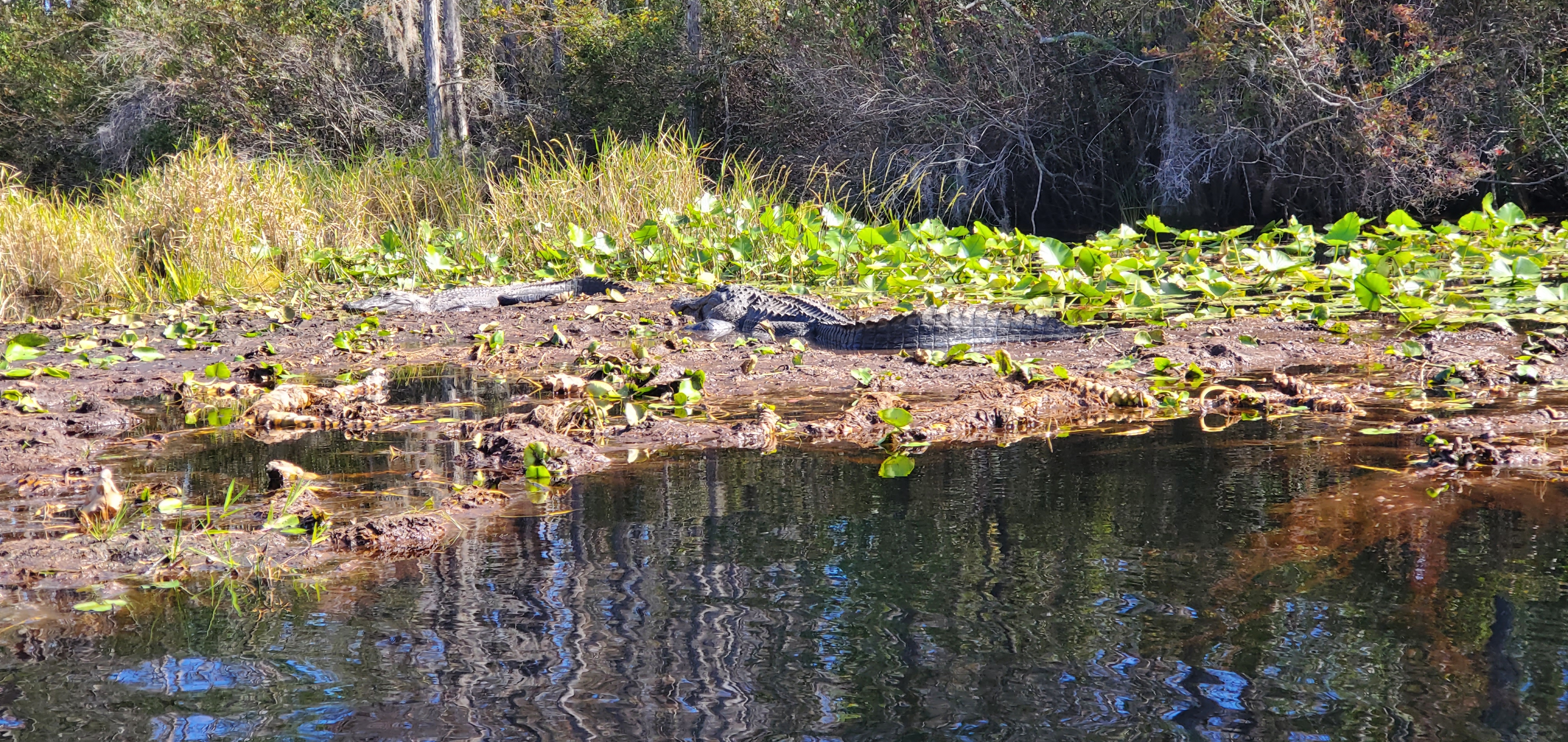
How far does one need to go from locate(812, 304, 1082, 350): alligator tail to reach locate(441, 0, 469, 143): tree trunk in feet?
36.8

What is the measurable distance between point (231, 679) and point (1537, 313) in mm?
5333

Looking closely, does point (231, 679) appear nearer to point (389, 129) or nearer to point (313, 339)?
point (313, 339)

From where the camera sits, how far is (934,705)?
1443 mm

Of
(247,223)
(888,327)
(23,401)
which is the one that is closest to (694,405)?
(888,327)

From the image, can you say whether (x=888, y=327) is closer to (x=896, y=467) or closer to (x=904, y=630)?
(x=896, y=467)

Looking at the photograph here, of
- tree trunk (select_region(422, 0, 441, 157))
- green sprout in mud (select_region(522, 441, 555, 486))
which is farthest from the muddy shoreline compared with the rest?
tree trunk (select_region(422, 0, 441, 157))

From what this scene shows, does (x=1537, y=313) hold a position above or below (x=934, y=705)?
above

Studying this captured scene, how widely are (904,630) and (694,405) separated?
2.17 meters

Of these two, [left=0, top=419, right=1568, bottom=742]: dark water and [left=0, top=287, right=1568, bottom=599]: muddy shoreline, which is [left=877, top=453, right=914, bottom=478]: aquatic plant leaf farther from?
[left=0, top=419, right=1568, bottom=742]: dark water

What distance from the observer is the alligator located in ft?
15.4

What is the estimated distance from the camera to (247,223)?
825 centimetres

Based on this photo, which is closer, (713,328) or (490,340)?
(490,340)

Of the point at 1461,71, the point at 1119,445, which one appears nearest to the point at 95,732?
the point at 1119,445

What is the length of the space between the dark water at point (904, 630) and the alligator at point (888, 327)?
2.20 meters
